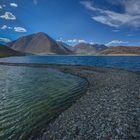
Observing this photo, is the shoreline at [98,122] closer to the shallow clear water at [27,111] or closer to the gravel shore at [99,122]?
the gravel shore at [99,122]

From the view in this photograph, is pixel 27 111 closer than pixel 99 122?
No

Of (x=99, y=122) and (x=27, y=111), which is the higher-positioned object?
(x=99, y=122)

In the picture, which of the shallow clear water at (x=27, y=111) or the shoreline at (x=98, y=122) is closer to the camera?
the shoreline at (x=98, y=122)

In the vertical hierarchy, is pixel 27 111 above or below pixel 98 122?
below

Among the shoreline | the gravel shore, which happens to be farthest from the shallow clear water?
the gravel shore

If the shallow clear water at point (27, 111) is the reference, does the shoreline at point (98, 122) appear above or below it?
above

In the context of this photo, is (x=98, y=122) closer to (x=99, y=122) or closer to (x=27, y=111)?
(x=99, y=122)

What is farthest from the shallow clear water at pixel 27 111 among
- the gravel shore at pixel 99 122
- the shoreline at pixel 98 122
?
the gravel shore at pixel 99 122

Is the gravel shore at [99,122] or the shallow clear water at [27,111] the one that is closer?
the gravel shore at [99,122]

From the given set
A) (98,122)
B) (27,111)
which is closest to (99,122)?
(98,122)

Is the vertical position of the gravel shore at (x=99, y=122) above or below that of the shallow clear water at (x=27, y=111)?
above

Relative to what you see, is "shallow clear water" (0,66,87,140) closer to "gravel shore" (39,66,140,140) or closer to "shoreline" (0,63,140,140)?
"shoreline" (0,63,140,140)

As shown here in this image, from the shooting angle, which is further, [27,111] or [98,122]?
[27,111]

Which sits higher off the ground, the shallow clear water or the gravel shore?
the gravel shore
